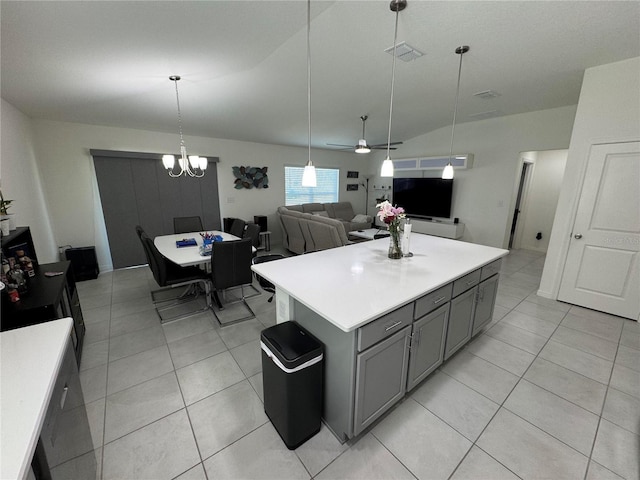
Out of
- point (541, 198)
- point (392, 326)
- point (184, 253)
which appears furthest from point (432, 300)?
point (541, 198)

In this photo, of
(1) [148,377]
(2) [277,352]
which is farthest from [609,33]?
(1) [148,377]

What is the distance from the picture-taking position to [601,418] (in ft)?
5.65

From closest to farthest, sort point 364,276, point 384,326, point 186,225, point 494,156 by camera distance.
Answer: point 384,326 → point 364,276 → point 186,225 → point 494,156

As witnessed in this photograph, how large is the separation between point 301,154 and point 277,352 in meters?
5.83

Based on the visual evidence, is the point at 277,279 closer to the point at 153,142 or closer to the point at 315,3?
the point at 315,3

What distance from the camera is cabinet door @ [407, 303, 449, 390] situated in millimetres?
1700

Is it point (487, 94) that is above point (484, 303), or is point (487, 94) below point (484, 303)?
above

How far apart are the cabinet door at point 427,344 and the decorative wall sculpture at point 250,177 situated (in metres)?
4.90

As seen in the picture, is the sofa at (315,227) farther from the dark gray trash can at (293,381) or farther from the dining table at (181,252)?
the dark gray trash can at (293,381)

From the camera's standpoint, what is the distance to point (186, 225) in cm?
423

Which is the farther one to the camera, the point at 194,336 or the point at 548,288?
the point at 548,288

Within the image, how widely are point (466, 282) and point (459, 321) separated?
0.33m

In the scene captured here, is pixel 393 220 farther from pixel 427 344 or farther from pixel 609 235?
pixel 609 235

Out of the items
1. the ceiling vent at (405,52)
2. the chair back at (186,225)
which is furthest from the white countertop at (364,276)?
the chair back at (186,225)
